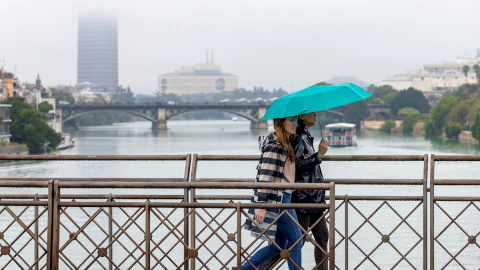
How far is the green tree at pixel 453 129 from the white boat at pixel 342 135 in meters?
8.30

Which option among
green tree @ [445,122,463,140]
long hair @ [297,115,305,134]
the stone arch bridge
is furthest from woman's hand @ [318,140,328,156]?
the stone arch bridge

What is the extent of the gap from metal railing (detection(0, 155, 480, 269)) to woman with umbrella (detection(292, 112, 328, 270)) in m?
0.14

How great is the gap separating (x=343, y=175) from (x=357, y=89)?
88.8 feet

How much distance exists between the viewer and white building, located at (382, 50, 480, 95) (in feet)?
376

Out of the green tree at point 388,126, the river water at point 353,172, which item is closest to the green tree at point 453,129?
the river water at point 353,172

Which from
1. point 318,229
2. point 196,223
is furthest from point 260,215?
point 196,223

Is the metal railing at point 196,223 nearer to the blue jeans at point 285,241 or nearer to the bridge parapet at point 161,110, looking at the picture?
the blue jeans at point 285,241

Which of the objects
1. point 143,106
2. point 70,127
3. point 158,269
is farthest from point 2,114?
point 158,269

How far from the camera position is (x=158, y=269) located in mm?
12242

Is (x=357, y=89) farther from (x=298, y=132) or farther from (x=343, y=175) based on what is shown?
(x=343, y=175)

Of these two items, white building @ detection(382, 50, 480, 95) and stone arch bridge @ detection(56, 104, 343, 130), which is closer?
stone arch bridge @ detection(56, 104, 343, 130)

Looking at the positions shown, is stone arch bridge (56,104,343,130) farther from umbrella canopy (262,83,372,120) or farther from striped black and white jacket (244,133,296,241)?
striped black and white jacket (244,133,296,241)

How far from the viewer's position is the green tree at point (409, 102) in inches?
3327

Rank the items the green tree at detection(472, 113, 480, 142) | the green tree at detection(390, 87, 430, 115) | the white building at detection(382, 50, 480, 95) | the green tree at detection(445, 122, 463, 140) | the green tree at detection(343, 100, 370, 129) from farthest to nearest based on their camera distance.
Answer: the white building at detection(382, 50, 480, 95) → the green tree at detection(390, 87, 430, 115) → the green tree at detection(343, 100, 370, 129) → the green tree at detection(445, 122, 463, 140) → the green tree at detection(472, 113, 480, 142)
